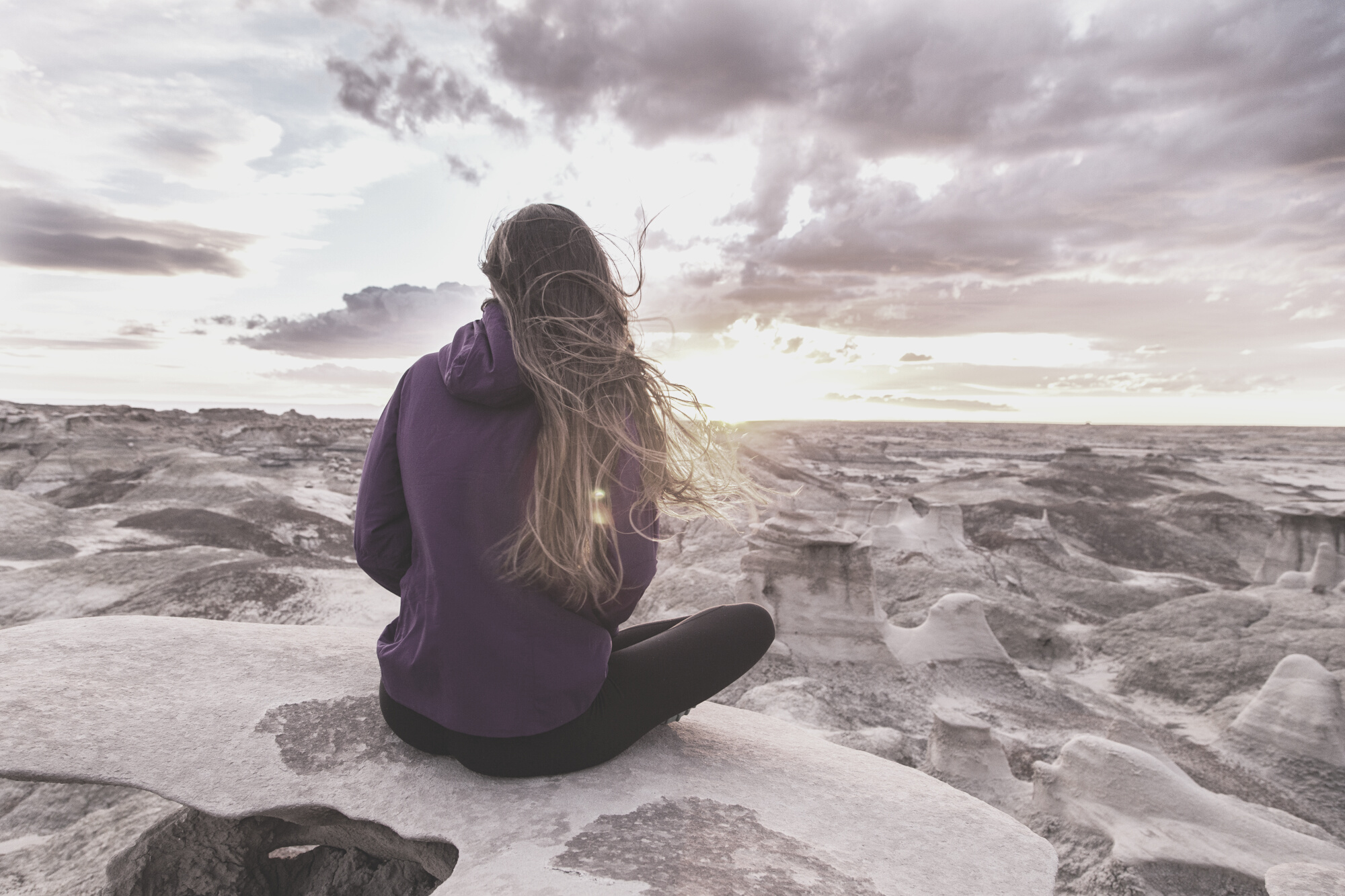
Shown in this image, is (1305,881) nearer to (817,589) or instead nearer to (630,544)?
(630,544)

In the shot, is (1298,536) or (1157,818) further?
(1298,536)

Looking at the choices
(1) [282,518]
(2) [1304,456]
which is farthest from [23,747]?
(2) [1304,456]

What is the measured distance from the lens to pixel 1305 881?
2.77 metres

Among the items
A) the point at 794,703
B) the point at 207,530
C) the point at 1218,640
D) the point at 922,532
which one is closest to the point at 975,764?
the point at 794,703

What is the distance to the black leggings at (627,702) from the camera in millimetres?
2076

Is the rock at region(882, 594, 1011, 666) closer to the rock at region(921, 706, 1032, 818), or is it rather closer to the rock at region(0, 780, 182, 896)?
the rock at region(921, 706, 1032, 818)

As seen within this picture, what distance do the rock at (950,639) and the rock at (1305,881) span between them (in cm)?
550

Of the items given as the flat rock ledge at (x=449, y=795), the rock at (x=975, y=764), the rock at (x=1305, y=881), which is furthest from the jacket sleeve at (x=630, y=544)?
the rock at (x=975, y=764)

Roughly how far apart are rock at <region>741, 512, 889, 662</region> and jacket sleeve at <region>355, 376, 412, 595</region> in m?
6.45

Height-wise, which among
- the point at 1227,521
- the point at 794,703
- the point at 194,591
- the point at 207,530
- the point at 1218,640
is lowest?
the point at 1227,521

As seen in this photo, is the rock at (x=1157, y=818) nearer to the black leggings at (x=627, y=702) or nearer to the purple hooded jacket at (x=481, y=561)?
the black leggings at (x=627, y=702)

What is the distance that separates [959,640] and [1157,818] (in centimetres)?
414

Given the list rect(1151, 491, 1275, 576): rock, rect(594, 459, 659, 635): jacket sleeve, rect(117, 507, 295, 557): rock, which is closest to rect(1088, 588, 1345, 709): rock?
rect(594, 459, 659, 635): jacket sleeve

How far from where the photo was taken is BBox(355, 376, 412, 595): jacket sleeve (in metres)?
2.13
